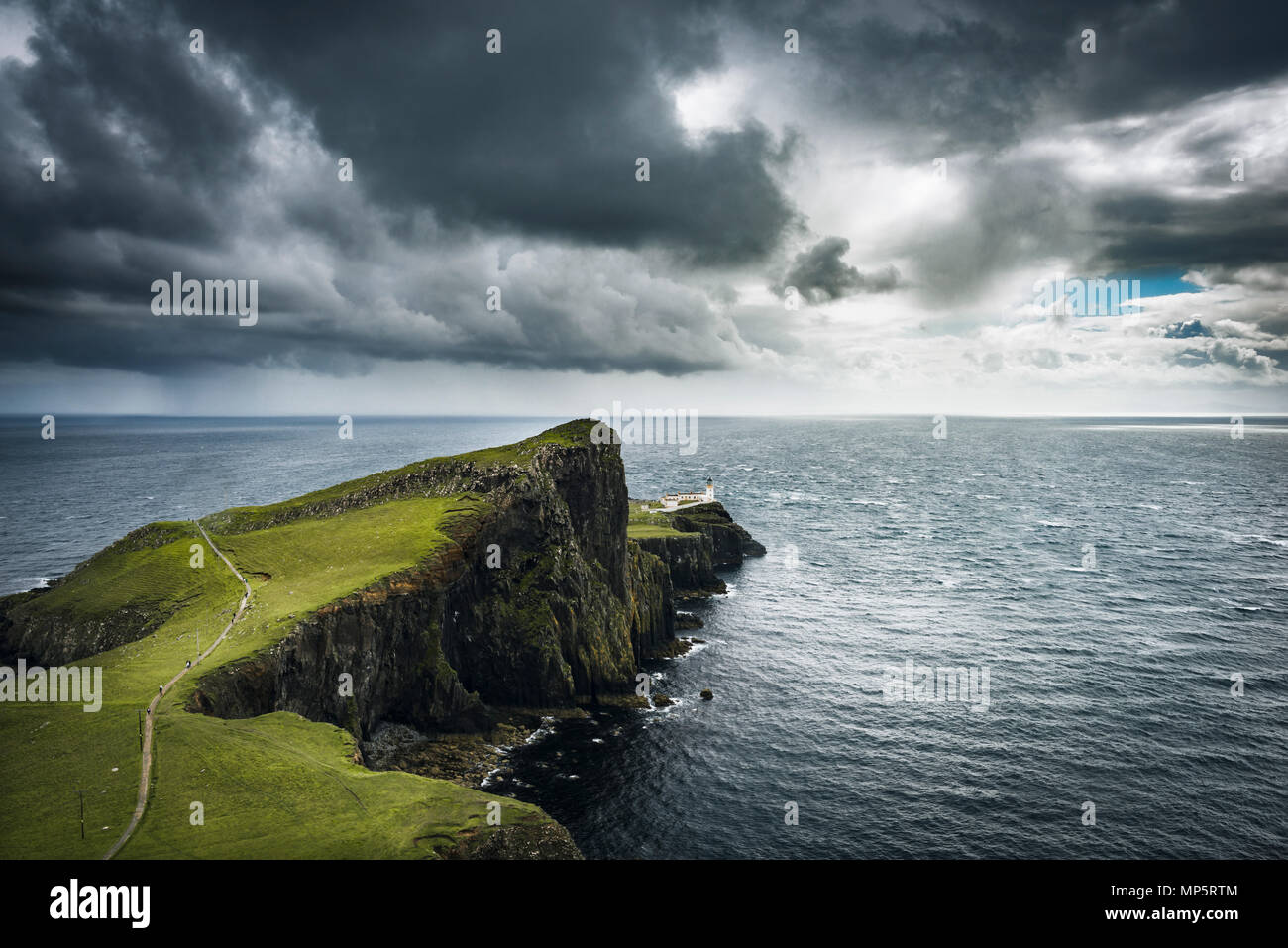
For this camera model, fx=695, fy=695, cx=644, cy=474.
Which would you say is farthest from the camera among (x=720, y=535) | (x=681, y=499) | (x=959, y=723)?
(x=681, y=499)

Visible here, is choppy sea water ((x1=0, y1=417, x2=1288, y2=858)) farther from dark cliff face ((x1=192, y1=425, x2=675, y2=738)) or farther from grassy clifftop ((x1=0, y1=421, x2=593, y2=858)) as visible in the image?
grassy clifftop ((x1=0, y1=421, x2=593, y2=858))

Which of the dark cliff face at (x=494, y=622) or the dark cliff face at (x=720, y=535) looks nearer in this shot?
the dark cliff face at (x=494, y=622)

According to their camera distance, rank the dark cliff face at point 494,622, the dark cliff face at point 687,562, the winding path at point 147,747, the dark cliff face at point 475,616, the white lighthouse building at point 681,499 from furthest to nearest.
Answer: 1. the white lighthouse building at point 681,499
2. the dark cliff face at point 687,562
3. the dark cliff face at point 475,616
4. the dark cliff face at point 494,622
5. the winding path at point 147,747

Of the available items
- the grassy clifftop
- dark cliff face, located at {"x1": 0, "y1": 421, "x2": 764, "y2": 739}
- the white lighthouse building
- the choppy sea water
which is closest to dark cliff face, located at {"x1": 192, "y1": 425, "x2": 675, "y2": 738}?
dark cliff face, located at {"x1": 0, "y1": 421, "x2": 764, "y2": 739}

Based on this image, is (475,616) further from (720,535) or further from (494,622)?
(720,535)

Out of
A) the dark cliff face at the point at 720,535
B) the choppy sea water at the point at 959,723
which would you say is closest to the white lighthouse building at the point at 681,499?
the dark cliff face at the point at 720,535

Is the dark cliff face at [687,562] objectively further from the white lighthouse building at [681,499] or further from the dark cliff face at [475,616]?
the white lighthouse building at [681,499]

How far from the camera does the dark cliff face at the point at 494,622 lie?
57406 mm

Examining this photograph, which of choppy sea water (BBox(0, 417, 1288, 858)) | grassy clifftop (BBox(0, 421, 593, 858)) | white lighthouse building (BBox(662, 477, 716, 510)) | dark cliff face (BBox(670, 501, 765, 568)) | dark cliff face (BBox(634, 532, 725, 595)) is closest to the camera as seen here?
grassy clifftop (BBox(0, 421, 593, 858))

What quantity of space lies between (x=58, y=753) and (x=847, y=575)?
111 metres

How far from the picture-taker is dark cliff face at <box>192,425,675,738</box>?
57.4 meters

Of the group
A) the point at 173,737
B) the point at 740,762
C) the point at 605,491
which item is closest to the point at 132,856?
the point at 173,737

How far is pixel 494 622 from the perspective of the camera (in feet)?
251

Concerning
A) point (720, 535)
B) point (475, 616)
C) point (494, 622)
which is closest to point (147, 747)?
point (475, 616)
